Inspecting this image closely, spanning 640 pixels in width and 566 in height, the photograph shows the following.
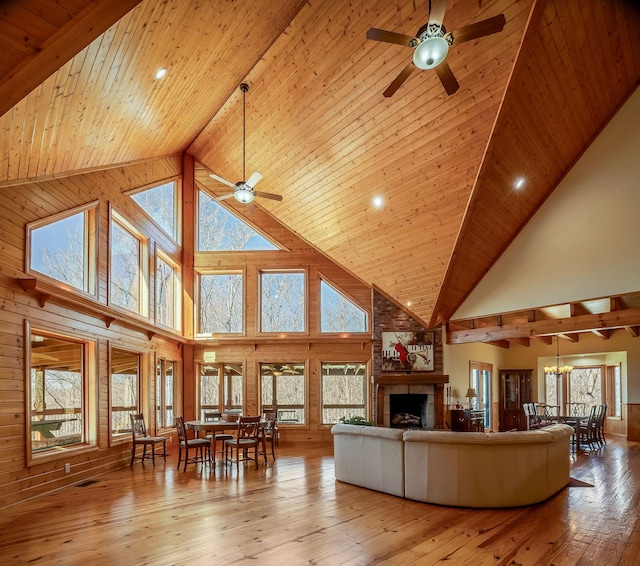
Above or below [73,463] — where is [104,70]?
above

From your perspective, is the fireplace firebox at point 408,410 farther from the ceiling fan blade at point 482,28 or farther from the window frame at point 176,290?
the ceiling fan blade at point 482,28

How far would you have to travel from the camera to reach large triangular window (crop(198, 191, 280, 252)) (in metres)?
11.4

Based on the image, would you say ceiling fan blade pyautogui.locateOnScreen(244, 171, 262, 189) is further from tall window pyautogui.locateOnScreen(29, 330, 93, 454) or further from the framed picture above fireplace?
the framed picture above fireplace

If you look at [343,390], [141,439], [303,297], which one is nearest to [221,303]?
[303,297]

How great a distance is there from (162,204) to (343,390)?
5.84 m

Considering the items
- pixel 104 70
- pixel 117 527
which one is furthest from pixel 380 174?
pixel 117 527

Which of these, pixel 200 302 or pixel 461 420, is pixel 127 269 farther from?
pixel 461 420

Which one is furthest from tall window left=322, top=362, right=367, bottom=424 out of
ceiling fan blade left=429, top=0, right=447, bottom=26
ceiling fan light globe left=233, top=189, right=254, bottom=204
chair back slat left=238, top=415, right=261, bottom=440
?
ceiling fan blade left=429, top=0, right=447, bottom=26

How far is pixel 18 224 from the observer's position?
18.4 feet

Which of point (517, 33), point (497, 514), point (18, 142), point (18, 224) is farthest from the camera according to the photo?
point (18, 224)

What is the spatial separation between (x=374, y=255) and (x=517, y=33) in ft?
15.3

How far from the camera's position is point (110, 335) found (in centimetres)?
759

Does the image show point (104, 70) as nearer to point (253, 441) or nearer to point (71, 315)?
point (71, 315)

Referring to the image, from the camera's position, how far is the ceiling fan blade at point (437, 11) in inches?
143
